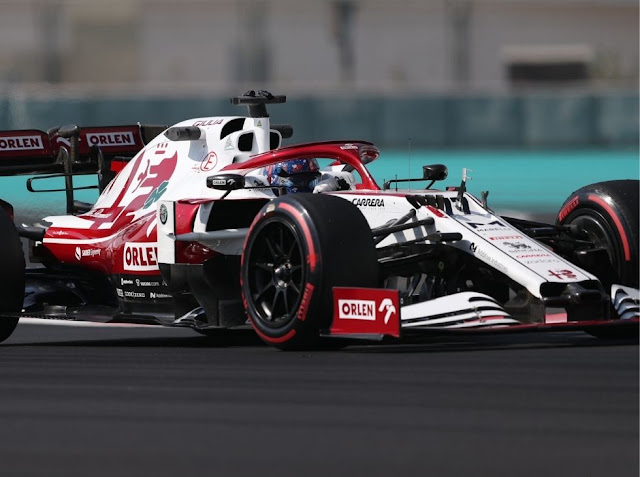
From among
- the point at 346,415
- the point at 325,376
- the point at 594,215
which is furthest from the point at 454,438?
the point at 594,215

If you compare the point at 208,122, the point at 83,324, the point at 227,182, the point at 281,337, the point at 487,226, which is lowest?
the point at 83,324

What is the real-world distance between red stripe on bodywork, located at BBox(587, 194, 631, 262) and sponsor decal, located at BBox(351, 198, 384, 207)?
1422mm

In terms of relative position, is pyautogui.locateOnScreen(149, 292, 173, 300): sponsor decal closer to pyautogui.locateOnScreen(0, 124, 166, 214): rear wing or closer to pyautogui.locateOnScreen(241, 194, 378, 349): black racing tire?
pyautogui.locateOnScreen(241, 194, 378, 349): black racing tire

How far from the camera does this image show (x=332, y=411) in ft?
20.8

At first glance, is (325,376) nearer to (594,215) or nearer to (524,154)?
(594,215)

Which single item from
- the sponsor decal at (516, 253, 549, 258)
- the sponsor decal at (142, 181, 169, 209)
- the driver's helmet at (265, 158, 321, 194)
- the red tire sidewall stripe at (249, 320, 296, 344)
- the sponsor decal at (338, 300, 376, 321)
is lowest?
the red tire sidewall stripe at (249, 320, 296, 344)

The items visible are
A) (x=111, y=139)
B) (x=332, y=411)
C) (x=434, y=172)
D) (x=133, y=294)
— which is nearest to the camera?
(x=332, y=411)

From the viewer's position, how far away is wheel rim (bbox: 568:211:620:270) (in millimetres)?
9250

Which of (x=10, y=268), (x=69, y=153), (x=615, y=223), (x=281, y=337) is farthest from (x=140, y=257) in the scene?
(x=615, y=223)

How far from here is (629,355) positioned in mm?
8102

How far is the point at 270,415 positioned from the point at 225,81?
112 ft

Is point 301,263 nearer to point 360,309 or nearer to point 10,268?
point 360,309

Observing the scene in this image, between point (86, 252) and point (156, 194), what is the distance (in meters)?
0.69

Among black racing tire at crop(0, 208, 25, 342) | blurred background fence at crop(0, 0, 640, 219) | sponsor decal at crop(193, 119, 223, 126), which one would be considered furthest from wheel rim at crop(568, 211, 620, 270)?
blurred background fence at crop(0, 0, 640, 219)
